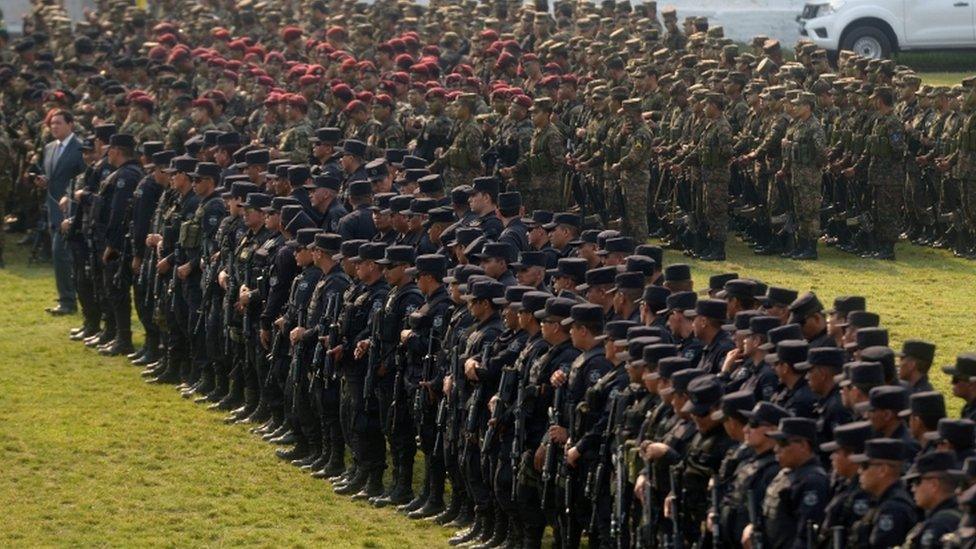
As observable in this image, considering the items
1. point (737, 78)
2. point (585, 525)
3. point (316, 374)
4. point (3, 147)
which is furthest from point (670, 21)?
point (585, 525)

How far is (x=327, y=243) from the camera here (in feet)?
54.2

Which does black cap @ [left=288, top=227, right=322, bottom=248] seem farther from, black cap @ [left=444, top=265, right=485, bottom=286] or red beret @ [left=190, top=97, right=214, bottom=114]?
red beret @ [left=190, top=97, right=214, bottom=114]

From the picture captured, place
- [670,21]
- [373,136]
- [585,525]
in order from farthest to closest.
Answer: [670,21]
[373,136]
[585,525]

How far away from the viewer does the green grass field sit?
15266 mm

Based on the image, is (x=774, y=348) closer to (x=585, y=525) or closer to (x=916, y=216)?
(x=585, y=525)

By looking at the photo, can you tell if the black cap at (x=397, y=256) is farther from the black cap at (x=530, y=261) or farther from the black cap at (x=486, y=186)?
the black cap at (x=486, y=186)

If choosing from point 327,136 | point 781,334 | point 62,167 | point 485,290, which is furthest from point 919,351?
point 62,167

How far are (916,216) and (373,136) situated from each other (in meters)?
6.95

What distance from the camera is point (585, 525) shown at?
13.5 meters

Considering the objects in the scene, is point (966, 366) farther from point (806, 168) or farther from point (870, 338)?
point (806, 168)

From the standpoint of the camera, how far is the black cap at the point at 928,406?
11141 mm

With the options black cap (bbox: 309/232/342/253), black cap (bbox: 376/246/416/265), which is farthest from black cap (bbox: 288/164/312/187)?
black cap (bbox: 376/246/416/265)

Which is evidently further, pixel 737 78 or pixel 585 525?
pixel 737 78

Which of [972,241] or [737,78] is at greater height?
[737,78]
